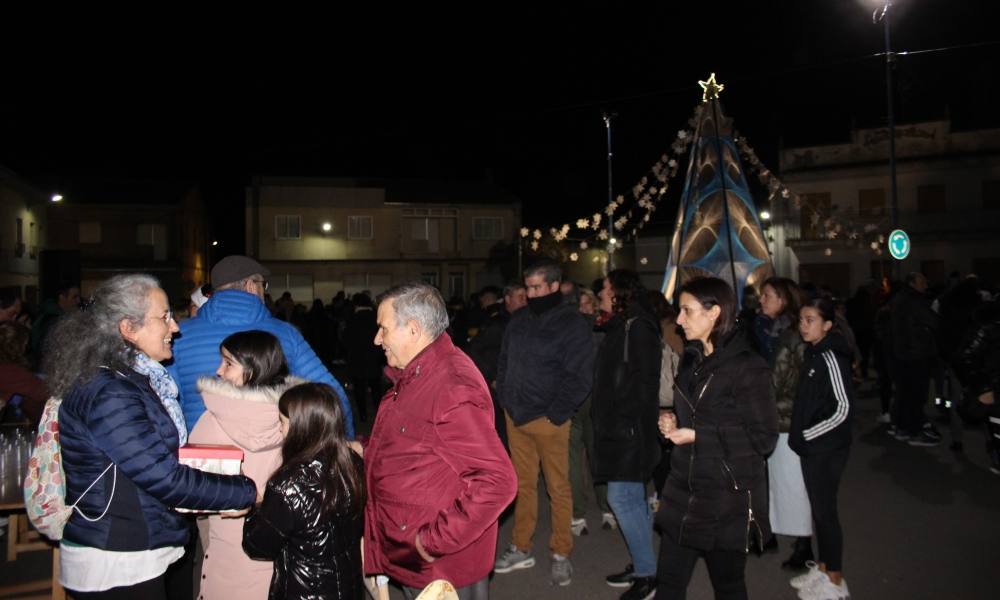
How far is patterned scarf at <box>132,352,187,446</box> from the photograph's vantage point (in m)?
3.00

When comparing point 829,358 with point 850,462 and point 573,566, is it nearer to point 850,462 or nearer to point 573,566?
point 573,566

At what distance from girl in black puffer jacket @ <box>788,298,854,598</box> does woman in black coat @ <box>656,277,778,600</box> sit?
3.94ft

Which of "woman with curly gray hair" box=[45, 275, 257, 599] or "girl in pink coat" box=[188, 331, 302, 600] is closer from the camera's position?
"woman with curly gray hair" box=[45, 275, 257, 599]

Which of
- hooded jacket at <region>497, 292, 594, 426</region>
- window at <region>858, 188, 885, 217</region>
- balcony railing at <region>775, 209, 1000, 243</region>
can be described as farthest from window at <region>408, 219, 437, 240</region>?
hooded jacket at <region>497, 292, 594, 426</region>

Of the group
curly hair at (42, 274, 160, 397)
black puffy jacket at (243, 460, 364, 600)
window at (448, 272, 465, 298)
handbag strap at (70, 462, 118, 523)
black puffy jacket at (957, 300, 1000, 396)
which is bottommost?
black puffy jacket at (243, 460, 364, 600)

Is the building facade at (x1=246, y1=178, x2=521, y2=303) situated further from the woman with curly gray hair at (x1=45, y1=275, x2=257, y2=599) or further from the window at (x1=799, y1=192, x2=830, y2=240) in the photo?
the woman with curly gray hair at (x1=45, y1=275, x2=257, y2=599)

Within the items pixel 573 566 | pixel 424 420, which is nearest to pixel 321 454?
pixel 424 420

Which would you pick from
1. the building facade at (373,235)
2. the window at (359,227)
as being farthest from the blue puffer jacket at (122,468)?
the window at (359,227)

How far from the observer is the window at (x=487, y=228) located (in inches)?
1521

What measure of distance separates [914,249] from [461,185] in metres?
24.3

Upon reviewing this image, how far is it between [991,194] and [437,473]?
38.7 meters

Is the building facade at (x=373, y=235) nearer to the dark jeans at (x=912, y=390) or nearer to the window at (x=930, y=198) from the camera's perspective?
the window at (x=930, y=198)

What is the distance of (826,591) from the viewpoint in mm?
4570

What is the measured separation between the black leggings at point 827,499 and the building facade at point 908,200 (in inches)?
1204
